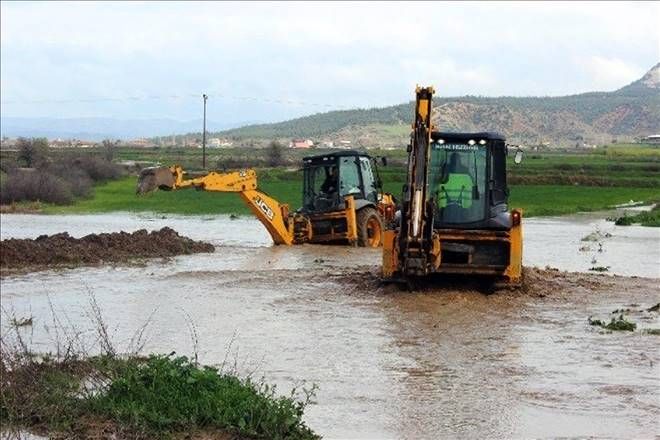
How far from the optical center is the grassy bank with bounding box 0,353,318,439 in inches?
334

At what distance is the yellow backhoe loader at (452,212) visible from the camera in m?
16.9

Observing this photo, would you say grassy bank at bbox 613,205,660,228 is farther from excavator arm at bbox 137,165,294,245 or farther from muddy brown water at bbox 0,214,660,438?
excavator arm at bbox 137,165,294,245

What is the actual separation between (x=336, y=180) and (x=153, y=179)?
520 cm

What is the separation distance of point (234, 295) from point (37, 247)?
6646mm

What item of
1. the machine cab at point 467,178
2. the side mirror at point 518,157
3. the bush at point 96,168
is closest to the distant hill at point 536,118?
the bush at point 96,168

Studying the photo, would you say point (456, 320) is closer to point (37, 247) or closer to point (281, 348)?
point (281, 348)

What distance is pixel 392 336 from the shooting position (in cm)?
1459

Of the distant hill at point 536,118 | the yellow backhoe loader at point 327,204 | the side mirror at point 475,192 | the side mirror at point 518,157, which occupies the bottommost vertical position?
the yellow backhoe loader at point 327,204

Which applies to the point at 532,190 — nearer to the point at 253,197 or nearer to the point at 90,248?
the point at 253,197

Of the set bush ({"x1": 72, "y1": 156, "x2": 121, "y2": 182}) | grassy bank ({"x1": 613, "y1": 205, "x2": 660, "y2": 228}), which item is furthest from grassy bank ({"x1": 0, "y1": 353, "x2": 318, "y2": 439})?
bush ({"x1": 72, "y1": 156, "x2": 121, "y2": 182})

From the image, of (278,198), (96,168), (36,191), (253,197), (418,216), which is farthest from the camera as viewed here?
(96,168)

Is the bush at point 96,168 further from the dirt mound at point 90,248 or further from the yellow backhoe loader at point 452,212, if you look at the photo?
the yellow backhoe loader at point 452,212

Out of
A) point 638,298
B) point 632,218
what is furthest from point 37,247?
point 632,218

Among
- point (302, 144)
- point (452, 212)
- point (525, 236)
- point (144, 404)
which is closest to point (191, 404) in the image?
point (144, 404)
